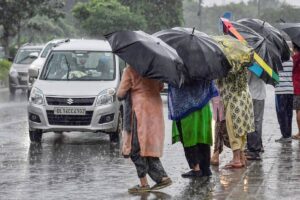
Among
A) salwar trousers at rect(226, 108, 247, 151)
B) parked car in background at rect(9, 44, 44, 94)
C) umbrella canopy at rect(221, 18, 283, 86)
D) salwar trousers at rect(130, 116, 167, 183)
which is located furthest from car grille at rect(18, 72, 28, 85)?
salwar trousers at rect(130, 116, 167, 183)

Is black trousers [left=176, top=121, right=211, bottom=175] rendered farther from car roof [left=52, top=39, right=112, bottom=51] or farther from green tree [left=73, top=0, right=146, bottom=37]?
green tree [left=73, top=0, right=146, bottom=37]

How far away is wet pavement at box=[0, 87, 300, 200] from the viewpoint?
10.2m

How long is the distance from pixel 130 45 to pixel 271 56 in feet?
11.6

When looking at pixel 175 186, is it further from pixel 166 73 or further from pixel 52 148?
pixel 52 148

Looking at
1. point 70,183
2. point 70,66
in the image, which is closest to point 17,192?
point 70,183

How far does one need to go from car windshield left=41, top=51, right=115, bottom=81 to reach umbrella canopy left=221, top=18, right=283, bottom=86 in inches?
152

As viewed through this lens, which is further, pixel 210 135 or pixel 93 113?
pixel 93 113

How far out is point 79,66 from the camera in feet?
54.5

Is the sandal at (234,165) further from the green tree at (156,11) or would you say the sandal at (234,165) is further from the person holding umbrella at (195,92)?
the green tree at (156,11)

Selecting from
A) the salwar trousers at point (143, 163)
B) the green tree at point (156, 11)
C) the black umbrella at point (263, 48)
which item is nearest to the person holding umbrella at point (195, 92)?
the salwar trousers at point (143, 163)

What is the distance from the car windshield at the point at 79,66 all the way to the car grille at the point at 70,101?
842 millimetres

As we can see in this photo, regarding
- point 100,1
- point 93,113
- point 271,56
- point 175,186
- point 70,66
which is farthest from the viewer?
point 100,1

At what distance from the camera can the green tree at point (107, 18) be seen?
217ft

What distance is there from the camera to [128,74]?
10.1m
